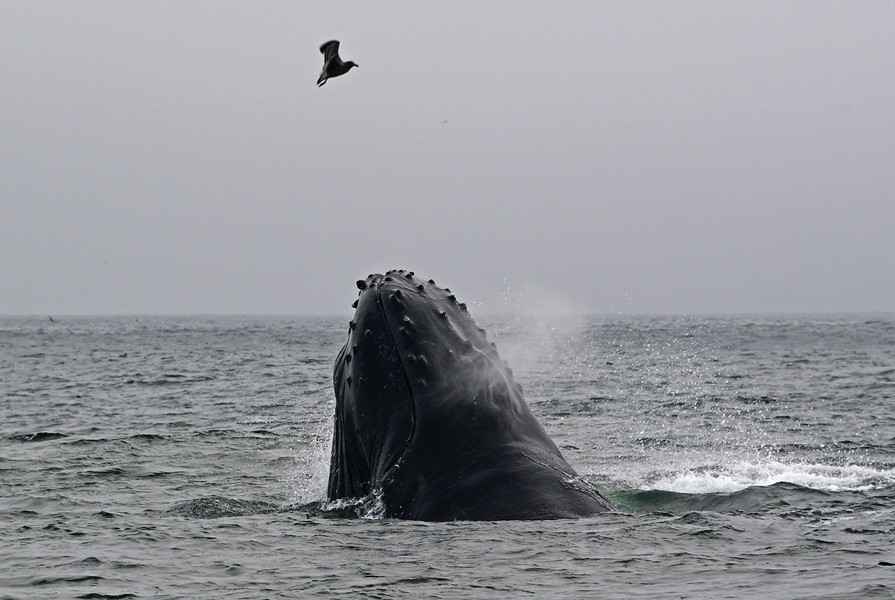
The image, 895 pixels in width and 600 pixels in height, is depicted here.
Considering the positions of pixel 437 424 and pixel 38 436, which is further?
pixel 38 436

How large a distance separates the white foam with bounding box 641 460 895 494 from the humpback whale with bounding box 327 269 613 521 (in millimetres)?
3714

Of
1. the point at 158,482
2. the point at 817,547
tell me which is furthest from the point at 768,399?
the point at 817,547

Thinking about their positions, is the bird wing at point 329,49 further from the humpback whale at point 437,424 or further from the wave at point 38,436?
the wave at point 38,436

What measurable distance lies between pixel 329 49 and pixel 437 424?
19.7 feet

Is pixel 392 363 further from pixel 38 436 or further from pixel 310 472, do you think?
pixel 38 436

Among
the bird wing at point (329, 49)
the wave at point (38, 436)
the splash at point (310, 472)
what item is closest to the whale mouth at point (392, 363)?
the splash at point (310, 472)

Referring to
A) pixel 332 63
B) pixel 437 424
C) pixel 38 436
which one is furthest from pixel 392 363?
pixel 38 436

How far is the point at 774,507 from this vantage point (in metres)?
10.3

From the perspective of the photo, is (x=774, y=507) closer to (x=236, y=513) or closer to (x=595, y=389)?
(x=236, y=513)

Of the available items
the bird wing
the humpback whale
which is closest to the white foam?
the humpback whale

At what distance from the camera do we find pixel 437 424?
772 centimetres

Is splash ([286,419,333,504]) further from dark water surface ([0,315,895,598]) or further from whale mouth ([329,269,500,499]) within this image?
whale mouth ([329,269,500,499])

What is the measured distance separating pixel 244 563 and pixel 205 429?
36.6 feet

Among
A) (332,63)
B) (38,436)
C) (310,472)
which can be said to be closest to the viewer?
(332,63)
